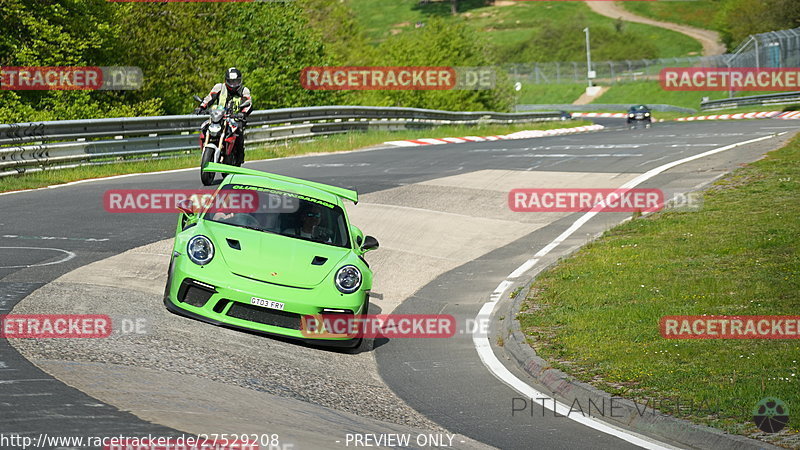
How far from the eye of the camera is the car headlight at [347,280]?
9755 millimetres

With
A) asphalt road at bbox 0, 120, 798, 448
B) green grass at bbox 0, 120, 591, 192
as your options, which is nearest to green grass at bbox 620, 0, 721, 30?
green grass at bbox 0, 120, 591, 192

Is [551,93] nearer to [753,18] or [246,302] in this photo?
[753,18]

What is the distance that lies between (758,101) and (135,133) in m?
48.7

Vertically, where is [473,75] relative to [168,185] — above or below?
above

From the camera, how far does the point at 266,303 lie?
9.38 metres

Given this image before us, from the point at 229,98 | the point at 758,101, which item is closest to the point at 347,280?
the point at 229,98

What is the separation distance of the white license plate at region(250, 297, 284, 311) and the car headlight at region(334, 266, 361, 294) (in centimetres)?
63

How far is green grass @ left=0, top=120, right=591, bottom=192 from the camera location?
68.5 ft

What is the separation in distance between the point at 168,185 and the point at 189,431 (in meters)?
14.1

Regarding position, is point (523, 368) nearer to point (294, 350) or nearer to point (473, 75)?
point (294, 350)

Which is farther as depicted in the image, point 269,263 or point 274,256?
point 274,256

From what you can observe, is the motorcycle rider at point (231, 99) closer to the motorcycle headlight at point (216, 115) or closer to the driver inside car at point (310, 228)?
the motorcycle headlight at point (216, 115)

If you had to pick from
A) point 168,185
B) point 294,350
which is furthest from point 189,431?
point 168,185

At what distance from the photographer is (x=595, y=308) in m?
11.4
